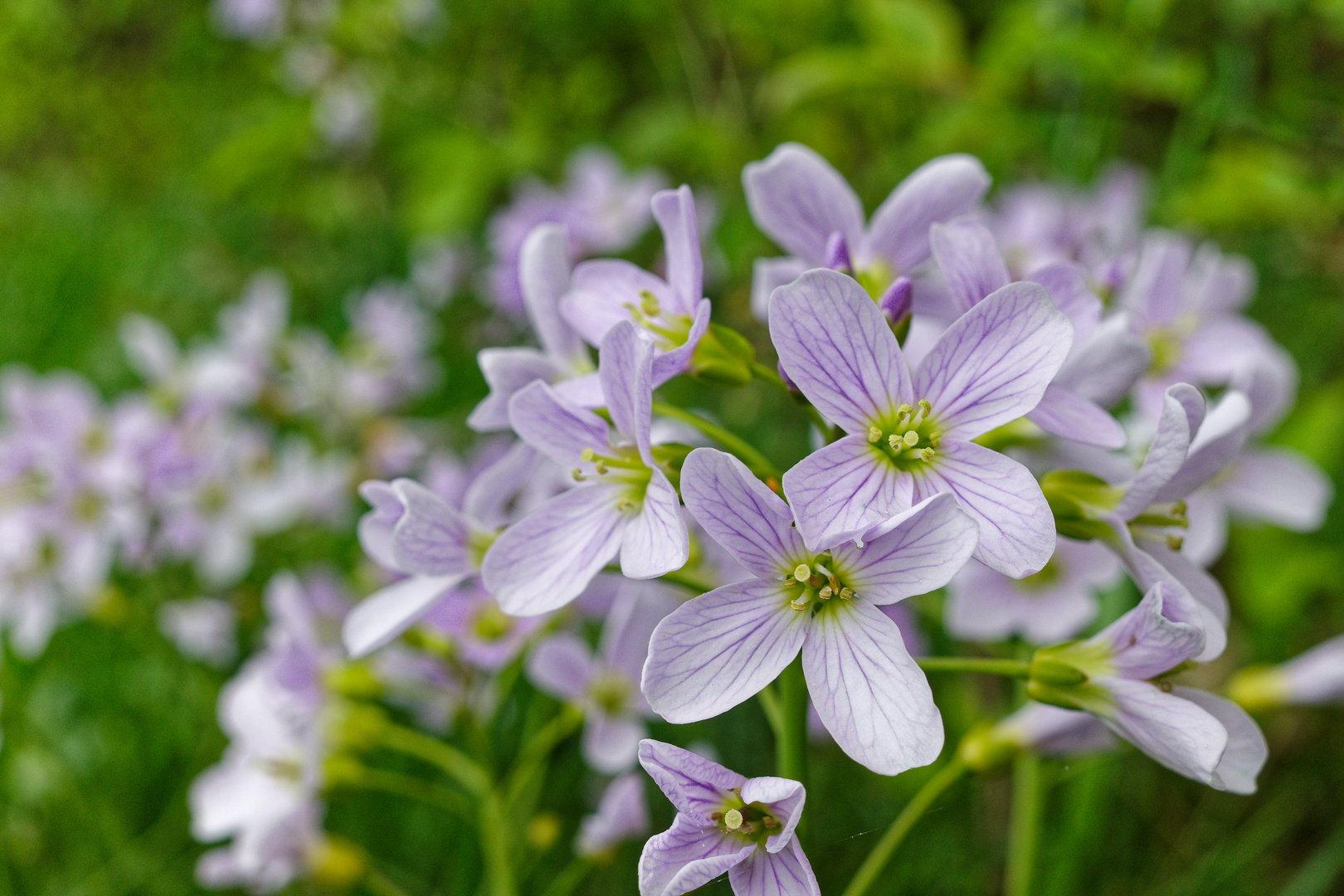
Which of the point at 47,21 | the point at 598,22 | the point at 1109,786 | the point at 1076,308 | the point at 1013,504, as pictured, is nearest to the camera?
the point at 1013,504

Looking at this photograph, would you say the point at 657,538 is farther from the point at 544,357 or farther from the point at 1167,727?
the point at 1167,727

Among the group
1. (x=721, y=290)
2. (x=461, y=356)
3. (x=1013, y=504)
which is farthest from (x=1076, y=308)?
(x=461, y=356)

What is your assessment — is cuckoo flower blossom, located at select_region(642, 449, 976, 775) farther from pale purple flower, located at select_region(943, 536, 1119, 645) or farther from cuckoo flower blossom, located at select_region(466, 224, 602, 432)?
pale purple flower, located at select_region(943, 536, 1119, 645)

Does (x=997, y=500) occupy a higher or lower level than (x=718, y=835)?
higher

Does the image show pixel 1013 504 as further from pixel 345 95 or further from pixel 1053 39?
pixel 345 95

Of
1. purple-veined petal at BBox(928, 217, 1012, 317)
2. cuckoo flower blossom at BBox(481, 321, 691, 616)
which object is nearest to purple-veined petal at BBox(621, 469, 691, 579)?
cuckoo flower blossom at BBox(481, 321, 691, 616)

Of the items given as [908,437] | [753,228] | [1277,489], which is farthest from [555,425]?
[753,228]

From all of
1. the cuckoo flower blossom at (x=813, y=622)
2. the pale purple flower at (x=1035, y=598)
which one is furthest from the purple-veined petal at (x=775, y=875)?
the pale purple flower at (x=1035, y=598)
